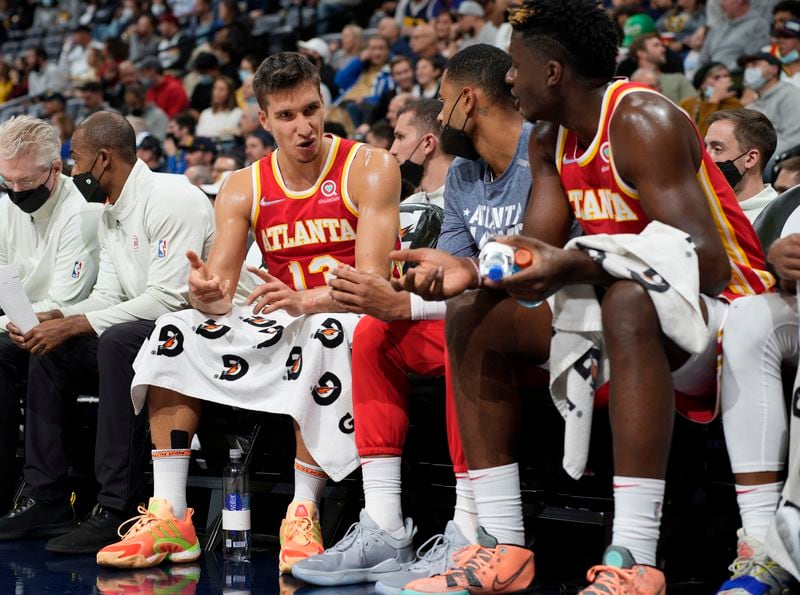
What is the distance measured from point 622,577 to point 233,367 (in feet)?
5.26

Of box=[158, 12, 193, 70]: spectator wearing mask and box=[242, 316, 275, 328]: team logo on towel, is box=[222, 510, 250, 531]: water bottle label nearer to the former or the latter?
box=[242, 316, 275, 328]: team logo on towel

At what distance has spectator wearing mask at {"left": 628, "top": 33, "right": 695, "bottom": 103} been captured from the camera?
25.9 ft

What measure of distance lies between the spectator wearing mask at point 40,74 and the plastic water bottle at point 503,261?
1250 centimetres

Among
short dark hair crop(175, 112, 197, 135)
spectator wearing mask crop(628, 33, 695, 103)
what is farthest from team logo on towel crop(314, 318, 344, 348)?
short dark hair crop(175, 112, 197, 135)

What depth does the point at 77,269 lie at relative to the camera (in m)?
4.46

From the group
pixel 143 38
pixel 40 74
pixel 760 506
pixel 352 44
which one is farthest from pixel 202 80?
pixel 760 506

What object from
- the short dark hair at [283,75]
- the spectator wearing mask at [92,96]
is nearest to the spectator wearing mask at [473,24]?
the spectator wearing mask at [92,96]

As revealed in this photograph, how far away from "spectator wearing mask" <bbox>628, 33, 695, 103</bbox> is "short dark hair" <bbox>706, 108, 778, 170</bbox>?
3.45m

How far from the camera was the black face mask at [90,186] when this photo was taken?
427cm

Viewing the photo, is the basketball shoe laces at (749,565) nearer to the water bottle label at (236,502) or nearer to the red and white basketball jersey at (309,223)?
the water bottle label at (236,502)

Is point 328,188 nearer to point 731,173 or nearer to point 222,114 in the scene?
point 731,173

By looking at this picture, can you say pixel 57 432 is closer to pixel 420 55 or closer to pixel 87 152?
pixel 87 152

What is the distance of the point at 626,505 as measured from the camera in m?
2.38

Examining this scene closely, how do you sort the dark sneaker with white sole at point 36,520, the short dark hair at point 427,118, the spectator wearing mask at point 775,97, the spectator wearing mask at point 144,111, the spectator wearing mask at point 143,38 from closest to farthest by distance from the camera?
the dark sneaker with white sole at point 36,520
the short dark hair at point 427,118
the spectator wearing mask at point 775,97
the spectator wearing mask at point 144,111
the spectator wearing mask at point 143,38
